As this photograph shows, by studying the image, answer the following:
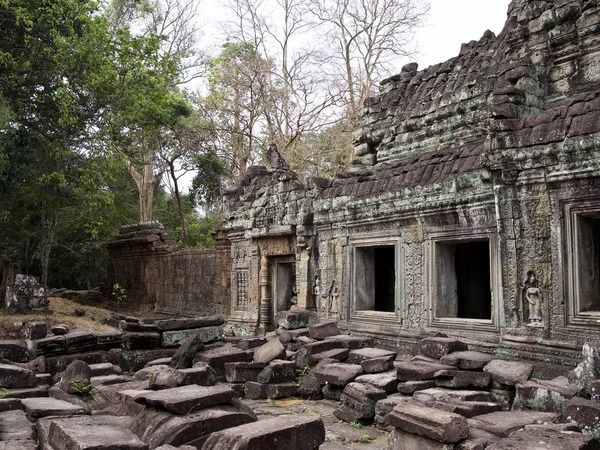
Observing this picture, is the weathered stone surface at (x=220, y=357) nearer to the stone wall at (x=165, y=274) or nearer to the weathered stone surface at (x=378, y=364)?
the weathered stone surface at (x=378, y=364)

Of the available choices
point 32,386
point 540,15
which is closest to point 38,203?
point 32,386

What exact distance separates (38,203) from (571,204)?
14586 mm

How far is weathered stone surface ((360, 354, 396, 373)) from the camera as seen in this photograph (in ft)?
21.9

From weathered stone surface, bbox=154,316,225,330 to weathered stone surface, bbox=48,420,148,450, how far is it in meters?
4.95

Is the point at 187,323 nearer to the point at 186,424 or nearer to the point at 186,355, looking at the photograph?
the point at 186,355

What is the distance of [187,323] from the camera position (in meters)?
9.71

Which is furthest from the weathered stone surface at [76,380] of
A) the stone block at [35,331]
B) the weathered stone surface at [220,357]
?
the stone block at [35,331]

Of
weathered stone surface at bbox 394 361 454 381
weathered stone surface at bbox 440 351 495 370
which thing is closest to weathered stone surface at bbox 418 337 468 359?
weathered stone surface at bbox 440 351 495 370

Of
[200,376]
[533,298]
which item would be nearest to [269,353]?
[200,376]

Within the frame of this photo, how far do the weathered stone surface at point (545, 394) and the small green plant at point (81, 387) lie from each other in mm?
4784

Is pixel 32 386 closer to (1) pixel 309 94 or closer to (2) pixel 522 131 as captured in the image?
(2) pixel 522 131

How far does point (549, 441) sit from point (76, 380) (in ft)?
17.5

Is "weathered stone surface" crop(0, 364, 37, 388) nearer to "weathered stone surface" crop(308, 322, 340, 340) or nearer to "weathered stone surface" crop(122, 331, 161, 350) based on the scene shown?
"weathered stone surface" crop(122, 331, 161, 350)

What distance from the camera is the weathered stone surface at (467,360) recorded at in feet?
19.7
